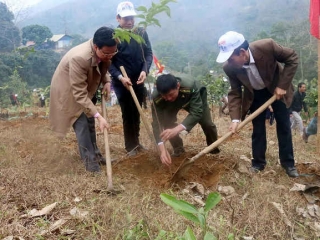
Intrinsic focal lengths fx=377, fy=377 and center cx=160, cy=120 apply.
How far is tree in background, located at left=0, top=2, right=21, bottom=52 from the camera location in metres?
19.8

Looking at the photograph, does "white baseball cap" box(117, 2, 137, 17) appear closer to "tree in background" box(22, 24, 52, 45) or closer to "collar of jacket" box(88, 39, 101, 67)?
"collar of jacket" box(88, 39, 101, 67)

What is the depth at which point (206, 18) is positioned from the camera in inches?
3012

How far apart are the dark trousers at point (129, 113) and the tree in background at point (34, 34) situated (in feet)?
64.5

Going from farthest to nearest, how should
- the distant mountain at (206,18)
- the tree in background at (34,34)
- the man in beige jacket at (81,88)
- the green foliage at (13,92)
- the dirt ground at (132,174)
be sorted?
the distant mountain at (206,18)
the tree in background at (34,34)
the green foliage at (13,92)
the man in beige jacket at (81,88)
the dirt ground at (132,174)

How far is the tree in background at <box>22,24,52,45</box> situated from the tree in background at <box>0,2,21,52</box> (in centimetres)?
153

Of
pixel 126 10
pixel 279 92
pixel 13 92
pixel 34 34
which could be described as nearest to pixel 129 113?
pixel 126 10

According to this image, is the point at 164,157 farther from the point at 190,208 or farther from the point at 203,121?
the point at 190,208

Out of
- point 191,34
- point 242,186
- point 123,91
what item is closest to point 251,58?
point 242,186

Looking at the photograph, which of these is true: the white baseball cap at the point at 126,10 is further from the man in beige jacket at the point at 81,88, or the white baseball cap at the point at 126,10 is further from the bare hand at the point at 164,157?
the bare hand at the point at 164,157

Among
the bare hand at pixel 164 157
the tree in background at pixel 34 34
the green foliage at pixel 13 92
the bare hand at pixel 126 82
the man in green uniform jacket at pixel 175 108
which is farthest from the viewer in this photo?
the tree in background at pixel 34 34

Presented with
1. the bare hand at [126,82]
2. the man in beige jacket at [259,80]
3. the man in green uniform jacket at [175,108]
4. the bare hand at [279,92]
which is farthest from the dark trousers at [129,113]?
the bare hand at [279,92]

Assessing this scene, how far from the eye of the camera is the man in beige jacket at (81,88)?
3.22m

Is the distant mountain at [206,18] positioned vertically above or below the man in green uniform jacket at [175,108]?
below

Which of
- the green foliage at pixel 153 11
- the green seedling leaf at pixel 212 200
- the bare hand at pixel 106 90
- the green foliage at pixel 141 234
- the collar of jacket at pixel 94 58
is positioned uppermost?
the green foliage at pixel 153 11
